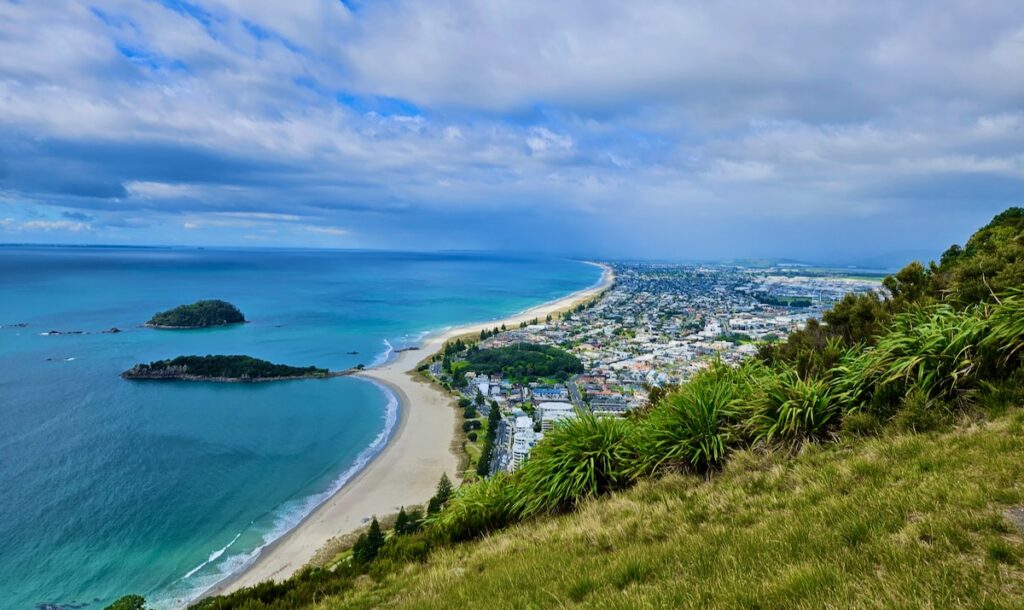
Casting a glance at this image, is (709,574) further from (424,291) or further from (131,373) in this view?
(424,291)

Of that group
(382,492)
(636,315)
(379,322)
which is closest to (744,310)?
(636,315)

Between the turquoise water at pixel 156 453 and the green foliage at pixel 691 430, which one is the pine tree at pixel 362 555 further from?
the turquoise water at pixel 156 453

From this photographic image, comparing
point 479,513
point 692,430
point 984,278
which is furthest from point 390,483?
point 984,278

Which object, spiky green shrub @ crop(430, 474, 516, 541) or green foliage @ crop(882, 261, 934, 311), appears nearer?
spiky green shrub @ crop(430, 474, 516, 541)

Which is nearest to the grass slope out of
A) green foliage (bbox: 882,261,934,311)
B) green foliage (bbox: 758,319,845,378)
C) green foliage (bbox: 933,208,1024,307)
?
green foliage (bbox: 758,319,845,378)

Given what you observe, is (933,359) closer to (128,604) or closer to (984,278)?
(984,278)

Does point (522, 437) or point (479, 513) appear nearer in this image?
point (479, 513)

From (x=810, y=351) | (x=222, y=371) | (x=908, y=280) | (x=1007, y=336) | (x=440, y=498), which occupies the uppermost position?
(x=908, y=280)

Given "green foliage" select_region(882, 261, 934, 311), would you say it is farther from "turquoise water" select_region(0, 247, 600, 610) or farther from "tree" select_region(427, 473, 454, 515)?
"turquoise water" select_region(0, 247, 600, 610)
